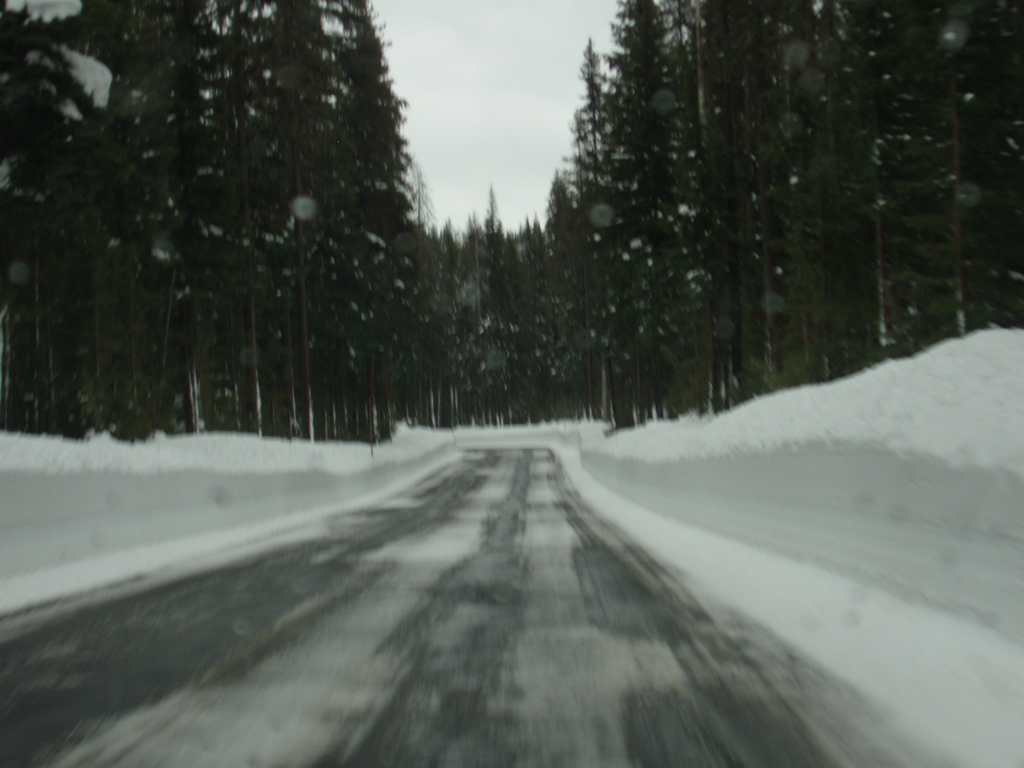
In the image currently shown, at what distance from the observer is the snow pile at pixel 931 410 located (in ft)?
17.3

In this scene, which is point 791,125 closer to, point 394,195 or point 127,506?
point 394,195

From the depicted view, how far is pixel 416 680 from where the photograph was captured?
484 centimetres

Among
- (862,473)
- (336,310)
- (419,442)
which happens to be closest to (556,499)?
(862,473)

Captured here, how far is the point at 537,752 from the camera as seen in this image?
12.2 ft

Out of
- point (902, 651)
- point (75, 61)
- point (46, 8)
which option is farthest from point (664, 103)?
point (902, 651)

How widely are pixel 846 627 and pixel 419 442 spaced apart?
1474 inches

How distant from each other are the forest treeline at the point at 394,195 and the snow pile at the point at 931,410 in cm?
1115

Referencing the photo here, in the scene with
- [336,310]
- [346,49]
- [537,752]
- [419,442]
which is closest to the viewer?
[537,752]

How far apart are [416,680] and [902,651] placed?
2.96m

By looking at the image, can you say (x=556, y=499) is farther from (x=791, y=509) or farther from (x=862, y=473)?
(x=862, y=473)

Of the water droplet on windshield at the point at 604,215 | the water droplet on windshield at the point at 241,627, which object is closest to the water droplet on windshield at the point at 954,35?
the water droplet on windshield at the point at 604,215

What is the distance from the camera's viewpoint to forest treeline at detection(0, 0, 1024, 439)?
19.8m

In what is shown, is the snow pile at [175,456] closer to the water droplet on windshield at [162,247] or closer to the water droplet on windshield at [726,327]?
the water droplet on windshield at [162,247]

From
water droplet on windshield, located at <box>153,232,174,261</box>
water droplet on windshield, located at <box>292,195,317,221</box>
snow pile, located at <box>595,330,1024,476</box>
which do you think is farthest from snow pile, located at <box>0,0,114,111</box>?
snow pile, located at <box>595,330,1024,476</box>
